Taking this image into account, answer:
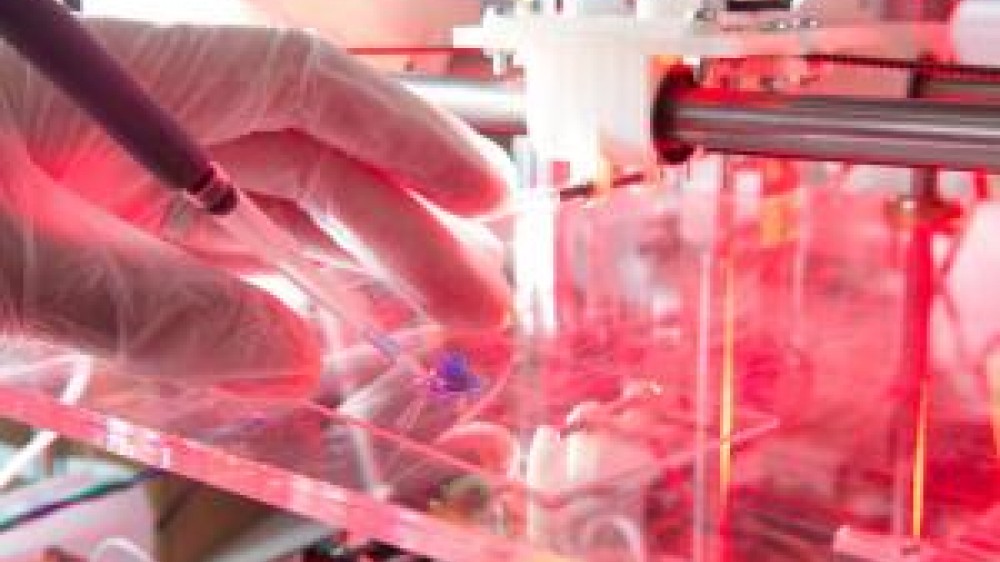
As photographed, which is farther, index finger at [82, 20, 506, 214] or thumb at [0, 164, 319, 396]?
index finger at [82, 20, 506, 214]

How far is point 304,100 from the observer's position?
24.2 inches

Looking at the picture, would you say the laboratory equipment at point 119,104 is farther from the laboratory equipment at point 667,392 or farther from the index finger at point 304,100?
the laboratory equipment at point 667,392

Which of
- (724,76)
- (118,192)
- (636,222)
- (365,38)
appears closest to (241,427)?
(118,192)

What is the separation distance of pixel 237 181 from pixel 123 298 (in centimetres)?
22

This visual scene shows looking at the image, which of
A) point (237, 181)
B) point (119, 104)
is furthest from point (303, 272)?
Result: point (119, 104)

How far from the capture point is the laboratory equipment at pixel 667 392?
599mm

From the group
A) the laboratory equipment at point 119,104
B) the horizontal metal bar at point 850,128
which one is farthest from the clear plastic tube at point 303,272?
the horizontal metal bar at point 850,128

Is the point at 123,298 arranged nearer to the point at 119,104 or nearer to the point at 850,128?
the point at 119,104

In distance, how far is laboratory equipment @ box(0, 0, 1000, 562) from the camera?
0.60 metres

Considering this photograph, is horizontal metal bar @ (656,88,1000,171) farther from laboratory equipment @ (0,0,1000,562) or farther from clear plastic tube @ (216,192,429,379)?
clear plastic tube @ (216,192,429,379)

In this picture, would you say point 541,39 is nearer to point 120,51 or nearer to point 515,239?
point 120,51

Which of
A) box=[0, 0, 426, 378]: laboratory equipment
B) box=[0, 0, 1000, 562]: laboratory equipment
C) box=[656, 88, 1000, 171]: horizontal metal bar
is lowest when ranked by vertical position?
box=[0, 0, 1000, 562]: laboratory equipment

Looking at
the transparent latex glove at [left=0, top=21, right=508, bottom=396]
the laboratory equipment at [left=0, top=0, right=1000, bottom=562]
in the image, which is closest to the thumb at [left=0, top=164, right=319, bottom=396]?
the transparent latex glove at [left=0, top=21, right=508, bottom=396]

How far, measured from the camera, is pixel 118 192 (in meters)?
0.57
